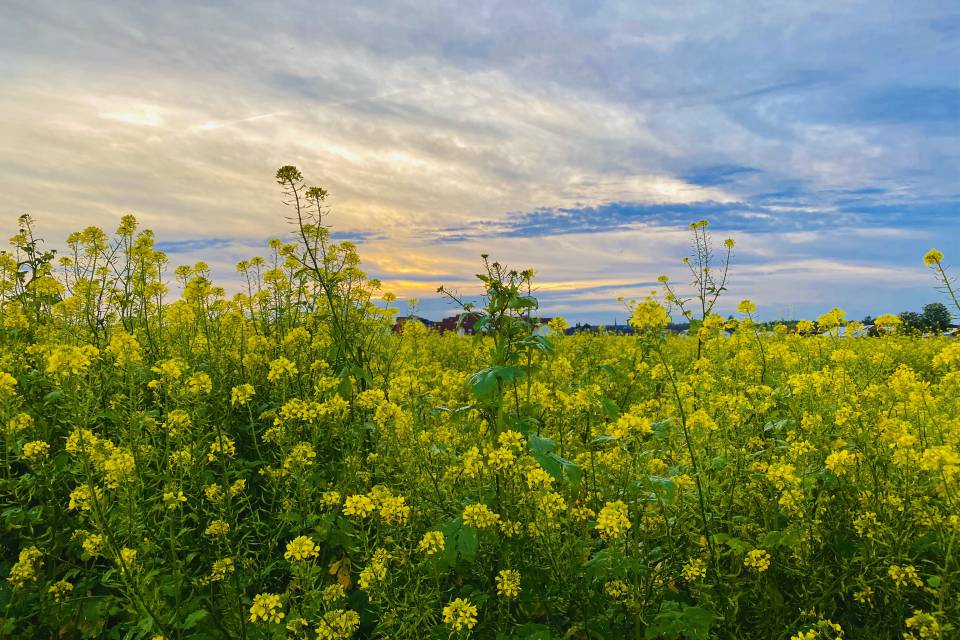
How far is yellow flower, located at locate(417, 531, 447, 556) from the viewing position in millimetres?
2450

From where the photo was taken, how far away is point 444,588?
2963 mm

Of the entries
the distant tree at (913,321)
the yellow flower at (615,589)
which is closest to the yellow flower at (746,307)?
the yellow flower at (615,589)

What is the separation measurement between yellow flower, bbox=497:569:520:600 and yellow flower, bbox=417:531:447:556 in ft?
1.02

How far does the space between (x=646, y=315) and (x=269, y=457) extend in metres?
2.96

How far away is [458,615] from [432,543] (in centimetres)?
31

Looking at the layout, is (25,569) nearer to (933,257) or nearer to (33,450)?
(33,450)

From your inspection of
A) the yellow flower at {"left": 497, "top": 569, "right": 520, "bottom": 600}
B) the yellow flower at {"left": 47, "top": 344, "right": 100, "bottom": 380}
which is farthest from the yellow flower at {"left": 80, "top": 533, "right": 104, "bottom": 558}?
the yellow flower at {"left": 497, "top": 569, "right": 520, "bottom": 600}

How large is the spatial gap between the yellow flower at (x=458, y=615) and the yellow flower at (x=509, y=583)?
204mm

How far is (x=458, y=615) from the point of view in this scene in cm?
232

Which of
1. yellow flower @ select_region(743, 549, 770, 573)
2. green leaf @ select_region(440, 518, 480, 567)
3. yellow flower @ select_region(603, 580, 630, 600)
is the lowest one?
yellow flower @ select_region(603, 580, 630, 600)

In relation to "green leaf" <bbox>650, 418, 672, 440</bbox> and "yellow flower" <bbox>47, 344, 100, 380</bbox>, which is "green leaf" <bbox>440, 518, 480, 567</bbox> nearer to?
"green leaf" <bbox>650, 418, 672, 440</bbox>

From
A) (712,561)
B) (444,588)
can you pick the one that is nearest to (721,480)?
(712,561)

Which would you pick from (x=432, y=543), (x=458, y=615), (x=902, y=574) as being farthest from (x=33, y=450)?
(x=902, y=574)

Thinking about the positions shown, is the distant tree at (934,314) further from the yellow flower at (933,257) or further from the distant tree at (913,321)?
the yellow flower at (933,257)
